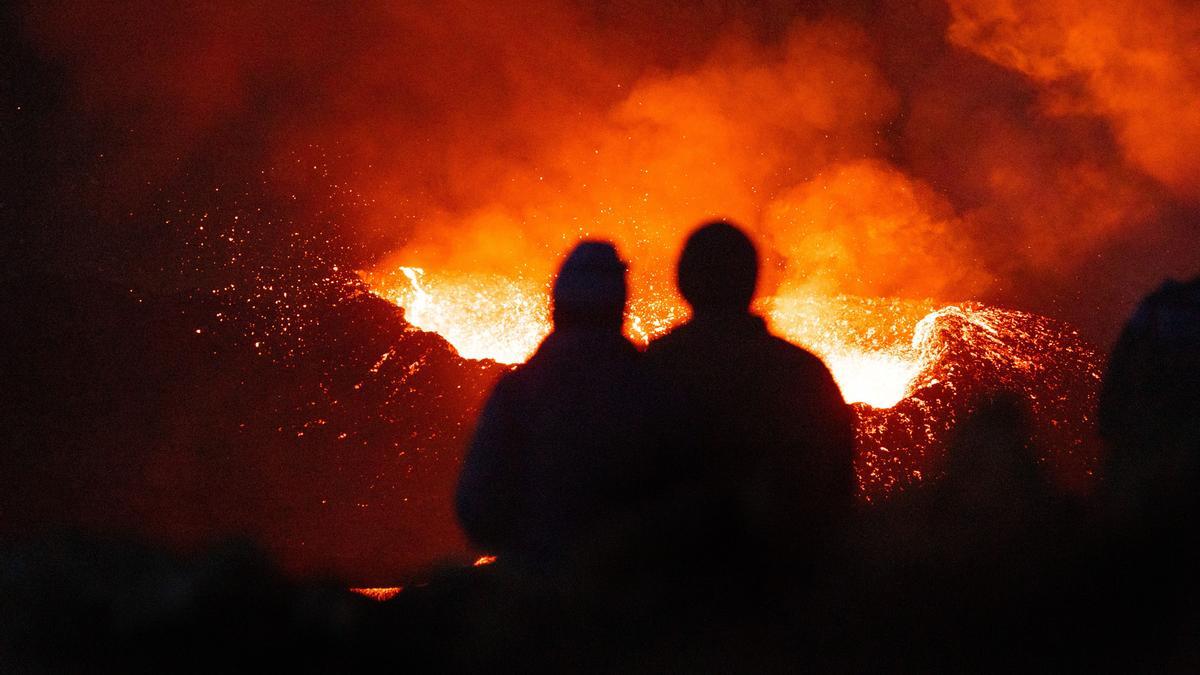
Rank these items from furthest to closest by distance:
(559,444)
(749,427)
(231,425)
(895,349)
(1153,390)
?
(895,349) → (231,425) → (1153,390) → (749,427) → (559,444)

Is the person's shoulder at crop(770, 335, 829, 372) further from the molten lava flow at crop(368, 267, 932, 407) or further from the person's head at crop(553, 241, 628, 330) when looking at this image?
the molten lava flow at crop(368, 267, 932, 407)

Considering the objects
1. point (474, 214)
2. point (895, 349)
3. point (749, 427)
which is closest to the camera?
point (749, 427)

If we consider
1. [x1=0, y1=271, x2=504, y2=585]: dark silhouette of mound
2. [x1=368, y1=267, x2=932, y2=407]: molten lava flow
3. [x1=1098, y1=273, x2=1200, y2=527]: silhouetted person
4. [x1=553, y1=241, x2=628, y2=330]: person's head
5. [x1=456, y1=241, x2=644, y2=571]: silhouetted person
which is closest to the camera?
[x1=456, y1=241, x2=644, y2=571]: silhouetted person

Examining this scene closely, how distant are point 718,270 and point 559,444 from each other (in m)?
0.76

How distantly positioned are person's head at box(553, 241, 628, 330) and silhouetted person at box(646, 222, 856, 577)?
27 centimetres

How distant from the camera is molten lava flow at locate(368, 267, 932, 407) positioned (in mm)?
3498

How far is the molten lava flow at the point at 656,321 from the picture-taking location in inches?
138

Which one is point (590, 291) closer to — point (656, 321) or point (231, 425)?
point (656, 321)

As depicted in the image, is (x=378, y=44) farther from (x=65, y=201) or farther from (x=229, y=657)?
(x=229, y=657)

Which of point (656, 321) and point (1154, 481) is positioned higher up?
point (656, 321)

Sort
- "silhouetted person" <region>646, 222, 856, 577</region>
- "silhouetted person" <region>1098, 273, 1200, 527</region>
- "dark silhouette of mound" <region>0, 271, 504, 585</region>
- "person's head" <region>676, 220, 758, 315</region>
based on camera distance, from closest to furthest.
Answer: "silhouetted person" <region>646, 222, 856, 577</region>, "person's head" <region>676, 220, 758, 315</region>, "silhouetted person" <region>1098, 273, 1200, 527</region>, "dark silhouette of mound" <region>0, 271, 504, 585</region>

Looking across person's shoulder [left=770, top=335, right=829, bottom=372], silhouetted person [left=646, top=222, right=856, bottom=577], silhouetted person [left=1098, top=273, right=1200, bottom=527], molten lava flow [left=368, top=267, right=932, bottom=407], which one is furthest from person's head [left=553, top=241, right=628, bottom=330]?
silhouetted person [left=1098, top=273, right=1200, bottom=527]

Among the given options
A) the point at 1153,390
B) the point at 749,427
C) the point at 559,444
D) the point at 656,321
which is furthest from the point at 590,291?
the point at 1153,390

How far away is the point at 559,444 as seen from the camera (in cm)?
194
